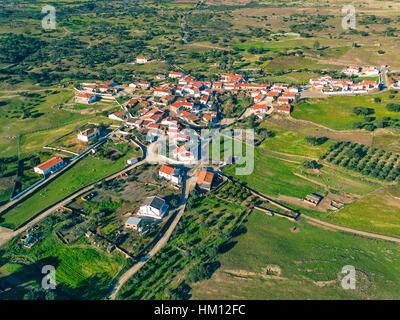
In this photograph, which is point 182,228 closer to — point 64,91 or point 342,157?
point 342,157

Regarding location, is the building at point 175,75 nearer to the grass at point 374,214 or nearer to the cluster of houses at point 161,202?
the cluster of houses at point 161,202

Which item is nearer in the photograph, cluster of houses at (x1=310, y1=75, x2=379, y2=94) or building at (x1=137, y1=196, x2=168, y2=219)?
building at (x1=137, y1=196, x2=168, y2=219)

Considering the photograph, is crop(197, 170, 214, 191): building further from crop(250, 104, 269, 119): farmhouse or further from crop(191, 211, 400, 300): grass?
crop(250, 104, 269, 119): farmhouse

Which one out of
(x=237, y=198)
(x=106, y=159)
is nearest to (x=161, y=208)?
(x=237, y=198)

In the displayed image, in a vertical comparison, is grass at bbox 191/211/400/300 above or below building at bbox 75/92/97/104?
below

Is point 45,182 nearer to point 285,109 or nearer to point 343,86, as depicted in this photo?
point 285,109
